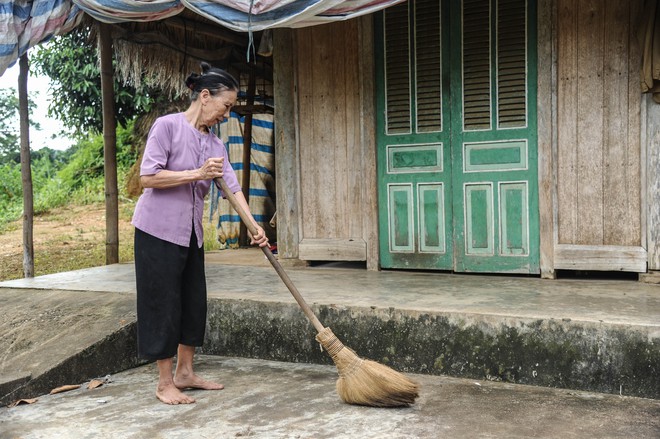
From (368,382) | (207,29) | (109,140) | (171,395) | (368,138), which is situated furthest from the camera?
(207,29)

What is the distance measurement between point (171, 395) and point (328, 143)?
301cm

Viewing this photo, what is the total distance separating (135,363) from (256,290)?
37.2 inches

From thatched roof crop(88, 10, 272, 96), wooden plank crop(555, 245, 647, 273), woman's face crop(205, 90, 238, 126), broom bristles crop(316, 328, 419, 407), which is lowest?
broom bristles crop(316, 328, 419, 407)

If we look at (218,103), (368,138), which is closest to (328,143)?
(368,138)

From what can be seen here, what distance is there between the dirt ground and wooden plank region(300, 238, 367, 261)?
3.64 meters

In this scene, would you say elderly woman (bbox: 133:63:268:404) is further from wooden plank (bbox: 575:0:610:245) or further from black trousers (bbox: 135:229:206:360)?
wooden plank (bbox: 575:0:610:245)

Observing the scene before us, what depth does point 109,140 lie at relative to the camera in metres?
6.39

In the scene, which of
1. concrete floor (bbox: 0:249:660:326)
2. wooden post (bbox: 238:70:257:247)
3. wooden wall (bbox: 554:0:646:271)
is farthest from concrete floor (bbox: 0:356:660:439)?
wooden post (bbox: 238:70:257:247)

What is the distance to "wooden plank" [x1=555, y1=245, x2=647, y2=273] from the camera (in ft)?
15.7

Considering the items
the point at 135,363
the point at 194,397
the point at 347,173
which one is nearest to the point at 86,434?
the point at 194,397

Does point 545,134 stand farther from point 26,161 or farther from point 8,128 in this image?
point 8,128

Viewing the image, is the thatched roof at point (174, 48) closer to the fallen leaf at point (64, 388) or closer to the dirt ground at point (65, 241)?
the dirt ground at point (65, 241)

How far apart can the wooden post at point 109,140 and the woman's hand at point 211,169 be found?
11.1 feet

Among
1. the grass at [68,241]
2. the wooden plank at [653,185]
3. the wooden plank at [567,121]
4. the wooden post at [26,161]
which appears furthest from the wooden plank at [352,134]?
the grass at [68,241]
